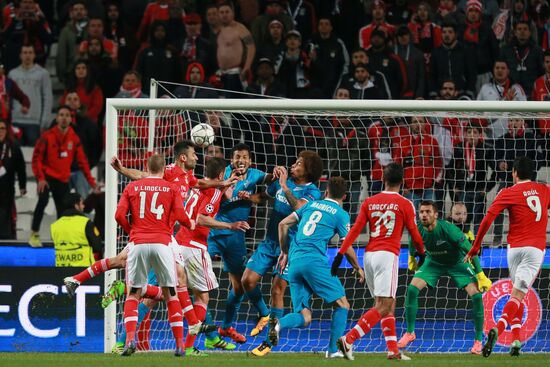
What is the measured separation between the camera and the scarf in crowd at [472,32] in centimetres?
1989

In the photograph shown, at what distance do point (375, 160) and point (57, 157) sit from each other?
4793mm

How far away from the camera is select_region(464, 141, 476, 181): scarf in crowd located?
52.3 feet

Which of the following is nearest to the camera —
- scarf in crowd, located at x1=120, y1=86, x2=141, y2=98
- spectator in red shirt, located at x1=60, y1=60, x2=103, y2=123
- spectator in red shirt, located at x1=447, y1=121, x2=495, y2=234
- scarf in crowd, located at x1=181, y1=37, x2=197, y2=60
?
spectator in red shirt, located at x1=447, y1=121, x2=495, y2=234

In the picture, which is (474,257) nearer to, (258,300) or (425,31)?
(258,300)

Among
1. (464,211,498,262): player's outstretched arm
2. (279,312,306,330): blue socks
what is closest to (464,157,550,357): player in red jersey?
(464,211,498,262): player's outstretched arm

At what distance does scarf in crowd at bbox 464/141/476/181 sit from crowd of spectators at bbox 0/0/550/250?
3 centimetres

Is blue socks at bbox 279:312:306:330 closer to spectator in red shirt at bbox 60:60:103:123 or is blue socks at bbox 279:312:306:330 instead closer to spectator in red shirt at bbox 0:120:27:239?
spectator in red shirt at bbox 0:120:27:239

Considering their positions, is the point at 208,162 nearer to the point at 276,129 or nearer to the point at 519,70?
the point at 276,129

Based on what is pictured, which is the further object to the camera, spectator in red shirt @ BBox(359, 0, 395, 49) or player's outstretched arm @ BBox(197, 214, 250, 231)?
spectator in red shirt @ BBox(359, 0, 395, 49)

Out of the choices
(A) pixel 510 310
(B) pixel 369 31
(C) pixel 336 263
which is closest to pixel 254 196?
(C) pixel 336 263

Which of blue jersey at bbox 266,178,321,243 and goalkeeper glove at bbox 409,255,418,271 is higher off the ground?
blue jersey at bbox 266,178,321,243

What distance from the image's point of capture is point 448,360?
41.2 ft

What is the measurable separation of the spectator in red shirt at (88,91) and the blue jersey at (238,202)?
5815 mm

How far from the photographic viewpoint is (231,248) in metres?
14.3
